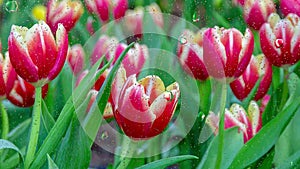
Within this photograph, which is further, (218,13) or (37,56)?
(218,13)

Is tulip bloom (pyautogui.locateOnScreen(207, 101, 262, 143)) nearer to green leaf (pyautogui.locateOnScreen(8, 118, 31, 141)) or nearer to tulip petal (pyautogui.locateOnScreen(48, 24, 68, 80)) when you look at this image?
tulip petal (pyautogui.locateOnScreen(48, 24, 68, 80))

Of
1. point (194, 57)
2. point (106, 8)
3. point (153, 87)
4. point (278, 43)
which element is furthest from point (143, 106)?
point (106, 8)

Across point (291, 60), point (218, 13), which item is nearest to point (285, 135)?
point (291, 60)

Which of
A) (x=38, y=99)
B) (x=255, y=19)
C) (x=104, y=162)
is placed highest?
(x=255, y=19)

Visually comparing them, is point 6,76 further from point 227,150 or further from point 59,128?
point 227,150

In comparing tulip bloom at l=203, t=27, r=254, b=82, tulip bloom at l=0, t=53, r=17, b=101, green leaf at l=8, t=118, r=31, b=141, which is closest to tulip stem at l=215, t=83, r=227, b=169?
tulip bloom at l=203, t=27, r=254, b=82

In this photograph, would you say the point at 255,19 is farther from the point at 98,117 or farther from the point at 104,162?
the point at 104,162
